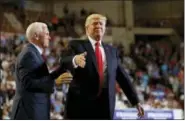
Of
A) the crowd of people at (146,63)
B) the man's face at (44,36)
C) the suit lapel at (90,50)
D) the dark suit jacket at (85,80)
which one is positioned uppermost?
the man's face at (44,36)

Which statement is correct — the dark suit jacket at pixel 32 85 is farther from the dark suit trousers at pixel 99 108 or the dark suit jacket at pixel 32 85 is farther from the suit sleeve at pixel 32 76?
the dark suit trousers at pixel 99 108

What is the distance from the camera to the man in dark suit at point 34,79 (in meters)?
1.48

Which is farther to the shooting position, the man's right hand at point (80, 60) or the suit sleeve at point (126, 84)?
the suit sleeve at point (126, 84)

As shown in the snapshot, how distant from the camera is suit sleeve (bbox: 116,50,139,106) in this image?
1.57 m

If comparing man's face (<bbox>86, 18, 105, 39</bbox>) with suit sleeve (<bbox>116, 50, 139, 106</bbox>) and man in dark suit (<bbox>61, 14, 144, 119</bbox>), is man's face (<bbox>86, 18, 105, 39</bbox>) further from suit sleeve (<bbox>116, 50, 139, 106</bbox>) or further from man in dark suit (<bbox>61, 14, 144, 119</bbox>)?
suit sleeve (<bbox>116, 50, 139, 106</bbox>)

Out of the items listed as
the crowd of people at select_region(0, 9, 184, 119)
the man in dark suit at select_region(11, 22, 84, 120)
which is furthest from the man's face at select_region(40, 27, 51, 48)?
the crowd of people at select_region(0, 9, 184, 119)

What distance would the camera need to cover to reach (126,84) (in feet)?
5.20

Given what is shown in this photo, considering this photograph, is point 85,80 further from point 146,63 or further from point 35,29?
point 146,63

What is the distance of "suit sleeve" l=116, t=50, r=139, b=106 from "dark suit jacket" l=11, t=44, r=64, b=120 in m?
0.21

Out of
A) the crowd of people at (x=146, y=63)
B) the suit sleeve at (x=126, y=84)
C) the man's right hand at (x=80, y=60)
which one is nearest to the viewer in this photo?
the man's right hand at (x=80, y=60)

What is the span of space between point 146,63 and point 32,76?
15.7 feet

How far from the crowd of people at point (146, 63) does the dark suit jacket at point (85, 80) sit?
2645 millimetres

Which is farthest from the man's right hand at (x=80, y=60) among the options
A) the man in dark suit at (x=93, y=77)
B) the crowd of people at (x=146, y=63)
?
the crowd of people at (x=146, y=63)

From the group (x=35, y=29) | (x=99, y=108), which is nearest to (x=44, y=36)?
(x=35, y=29)
